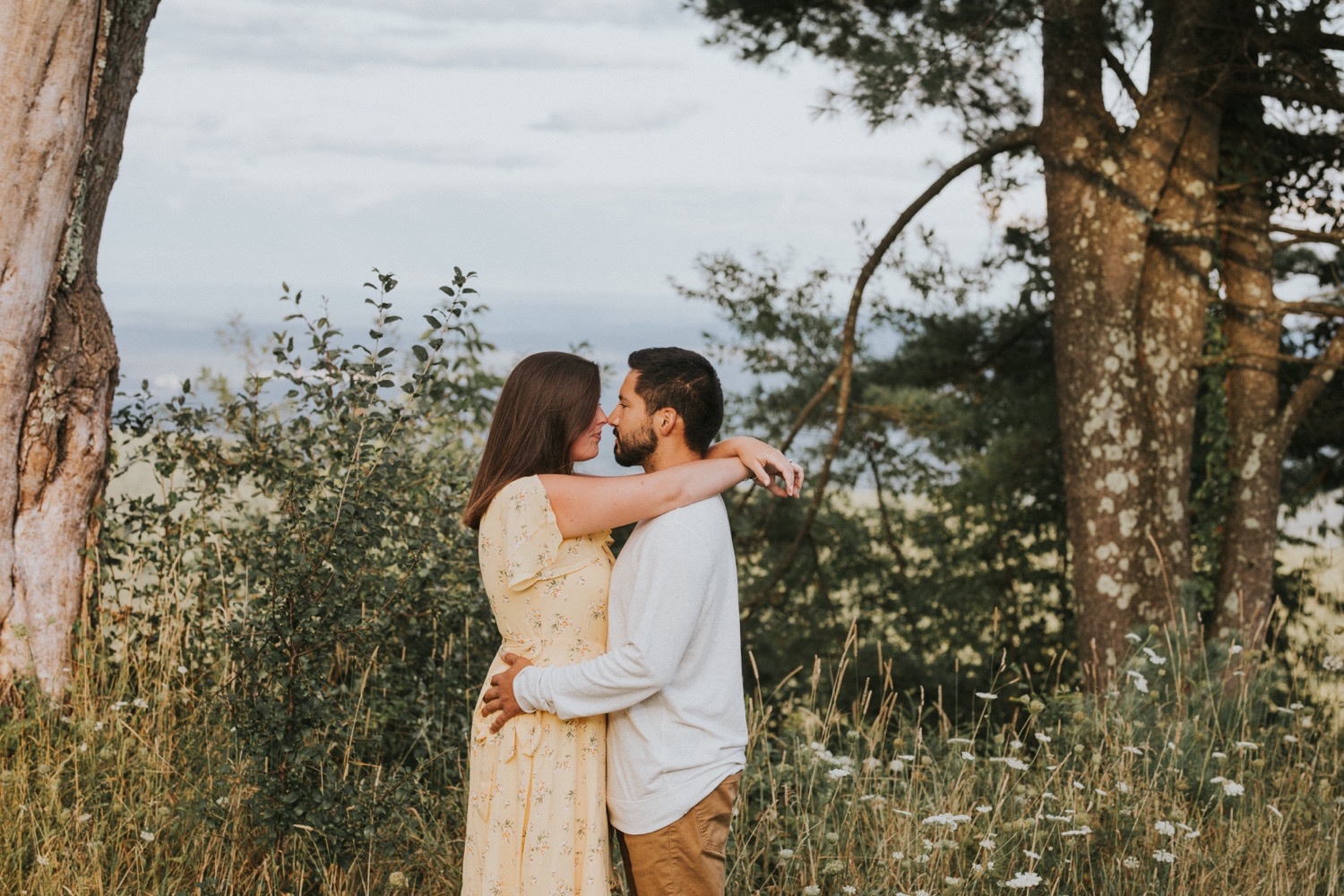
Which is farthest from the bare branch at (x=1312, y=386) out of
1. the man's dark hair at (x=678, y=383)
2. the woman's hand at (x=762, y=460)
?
the man's dark hair at (x=678, y=383)

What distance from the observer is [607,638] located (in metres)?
2.86

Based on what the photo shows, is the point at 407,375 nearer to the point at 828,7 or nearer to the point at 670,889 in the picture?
the point at 670,889

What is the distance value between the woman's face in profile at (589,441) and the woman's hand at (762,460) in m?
0.28

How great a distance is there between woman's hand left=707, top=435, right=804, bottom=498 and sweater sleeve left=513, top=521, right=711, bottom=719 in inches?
12.2

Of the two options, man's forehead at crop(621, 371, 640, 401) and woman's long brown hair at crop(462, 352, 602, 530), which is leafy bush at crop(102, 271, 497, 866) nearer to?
woman's long brown hair at crop(462, 352, 602, 530)

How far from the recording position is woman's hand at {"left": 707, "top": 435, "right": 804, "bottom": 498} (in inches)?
112

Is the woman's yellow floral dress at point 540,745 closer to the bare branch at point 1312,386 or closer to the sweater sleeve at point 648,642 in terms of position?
the sweater sleeve at point 648,642

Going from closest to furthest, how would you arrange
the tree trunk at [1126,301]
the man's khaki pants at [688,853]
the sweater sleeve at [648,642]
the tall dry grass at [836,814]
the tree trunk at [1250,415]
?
the sweater sleeve at [648,642], the man's khaki pants at [688,853], the tall dry grass at [836,814], the tree trunk at [1126,301], the tree trunk at [1250,415]

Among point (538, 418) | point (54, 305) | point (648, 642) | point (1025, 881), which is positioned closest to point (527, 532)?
point (538, 418)

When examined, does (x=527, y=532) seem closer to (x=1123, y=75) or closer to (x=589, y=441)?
(x=589, y=441)

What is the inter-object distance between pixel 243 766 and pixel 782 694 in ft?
22.6

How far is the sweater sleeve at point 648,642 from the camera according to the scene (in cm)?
257

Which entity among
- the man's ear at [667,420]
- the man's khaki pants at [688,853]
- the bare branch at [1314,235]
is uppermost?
the bare branch at [1314,235]

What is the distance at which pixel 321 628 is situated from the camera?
349cm
